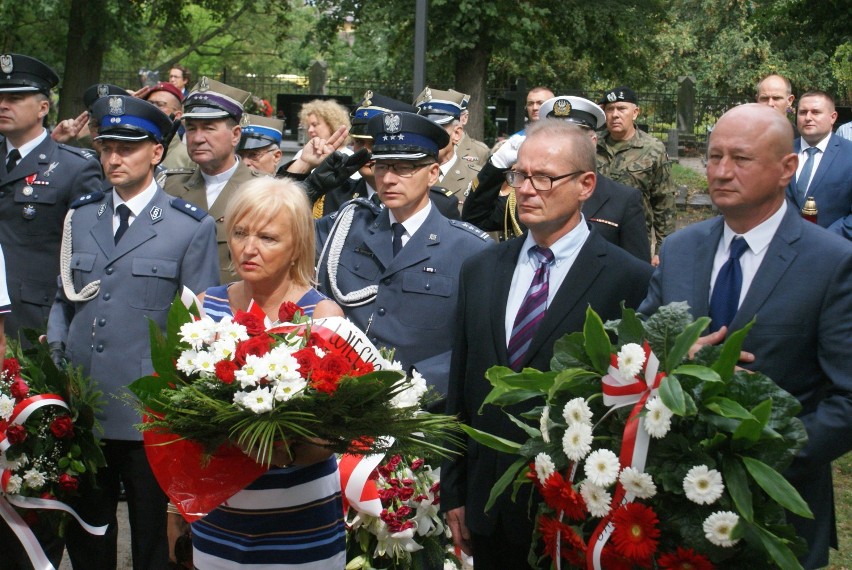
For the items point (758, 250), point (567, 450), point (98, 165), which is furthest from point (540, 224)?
point (98, 165)

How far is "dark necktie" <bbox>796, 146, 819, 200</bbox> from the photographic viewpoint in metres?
8.78

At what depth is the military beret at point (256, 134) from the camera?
743 centimetres

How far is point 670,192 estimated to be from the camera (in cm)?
927

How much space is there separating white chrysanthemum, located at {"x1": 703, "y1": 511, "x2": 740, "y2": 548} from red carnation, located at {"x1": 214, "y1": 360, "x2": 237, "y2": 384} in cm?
147

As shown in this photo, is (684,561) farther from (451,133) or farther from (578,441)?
(451,133)

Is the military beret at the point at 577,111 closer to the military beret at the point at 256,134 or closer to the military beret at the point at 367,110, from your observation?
the military beret at the point at 367,110

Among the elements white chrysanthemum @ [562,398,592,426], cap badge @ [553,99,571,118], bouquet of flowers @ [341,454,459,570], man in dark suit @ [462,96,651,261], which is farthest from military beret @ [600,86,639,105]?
white chrysanthemum @ [562,398,592,426]

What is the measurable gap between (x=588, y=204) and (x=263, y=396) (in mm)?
3282

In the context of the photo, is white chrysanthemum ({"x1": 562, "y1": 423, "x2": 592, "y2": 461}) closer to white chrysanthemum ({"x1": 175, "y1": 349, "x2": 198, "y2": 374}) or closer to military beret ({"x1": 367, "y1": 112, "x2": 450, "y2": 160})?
white chrysanthemum ({"x1": 175, "y1": 349, "x2": 198, "y2": 374})

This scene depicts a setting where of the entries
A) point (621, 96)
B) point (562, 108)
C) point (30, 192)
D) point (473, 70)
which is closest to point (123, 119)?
Answer: point (30, 192)

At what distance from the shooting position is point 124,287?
5.11 m

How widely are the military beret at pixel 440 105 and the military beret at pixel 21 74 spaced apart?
3262mm

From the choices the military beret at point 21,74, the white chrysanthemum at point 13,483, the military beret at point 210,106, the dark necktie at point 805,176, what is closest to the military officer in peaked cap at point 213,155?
the military beret at point 210,106

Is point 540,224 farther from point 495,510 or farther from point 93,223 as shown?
point 93,223
